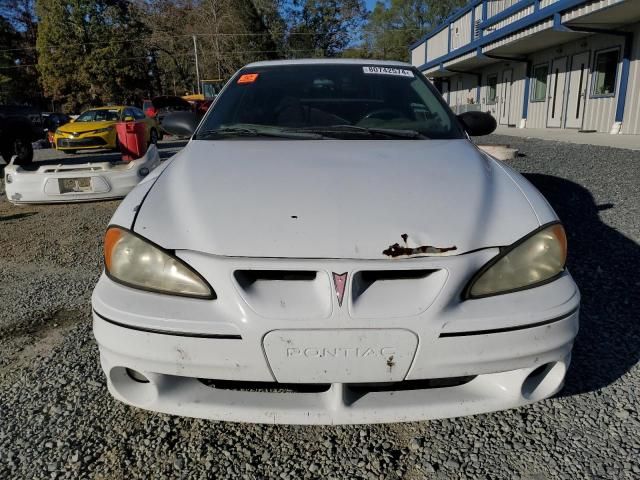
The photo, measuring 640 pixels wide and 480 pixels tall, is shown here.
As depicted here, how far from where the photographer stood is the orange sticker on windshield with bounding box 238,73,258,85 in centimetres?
283

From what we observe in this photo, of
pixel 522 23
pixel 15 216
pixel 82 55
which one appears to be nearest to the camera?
pixel 15 216

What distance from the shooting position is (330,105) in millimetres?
2670

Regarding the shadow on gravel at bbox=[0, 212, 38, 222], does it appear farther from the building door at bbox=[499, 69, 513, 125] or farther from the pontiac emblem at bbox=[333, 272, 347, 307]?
the building door at bbox=[499, 69, 513, 125]

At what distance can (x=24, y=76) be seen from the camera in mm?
43938

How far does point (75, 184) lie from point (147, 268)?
417 centimetres

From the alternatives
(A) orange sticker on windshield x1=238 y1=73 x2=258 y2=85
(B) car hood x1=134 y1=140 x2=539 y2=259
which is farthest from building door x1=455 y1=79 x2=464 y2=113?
(B) car hood x1=134 y1=140 x2=539 y2=259

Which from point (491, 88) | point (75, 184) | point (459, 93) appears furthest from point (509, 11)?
point (75, 184)

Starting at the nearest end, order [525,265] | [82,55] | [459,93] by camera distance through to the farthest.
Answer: [525,265] → [459,93] → [82,55]

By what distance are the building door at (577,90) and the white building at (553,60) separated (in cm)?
3

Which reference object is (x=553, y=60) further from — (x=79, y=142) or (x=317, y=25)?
(x=317, y=25)

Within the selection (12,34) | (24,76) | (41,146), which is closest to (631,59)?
(41,146)

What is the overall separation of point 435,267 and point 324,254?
33 centimetres

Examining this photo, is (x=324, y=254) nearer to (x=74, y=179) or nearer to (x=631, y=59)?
(x=74, y=179)

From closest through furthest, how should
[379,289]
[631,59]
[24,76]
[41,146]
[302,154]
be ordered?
[379,289]
[302,154]
[631,59]
[41,146]
[24,76]
